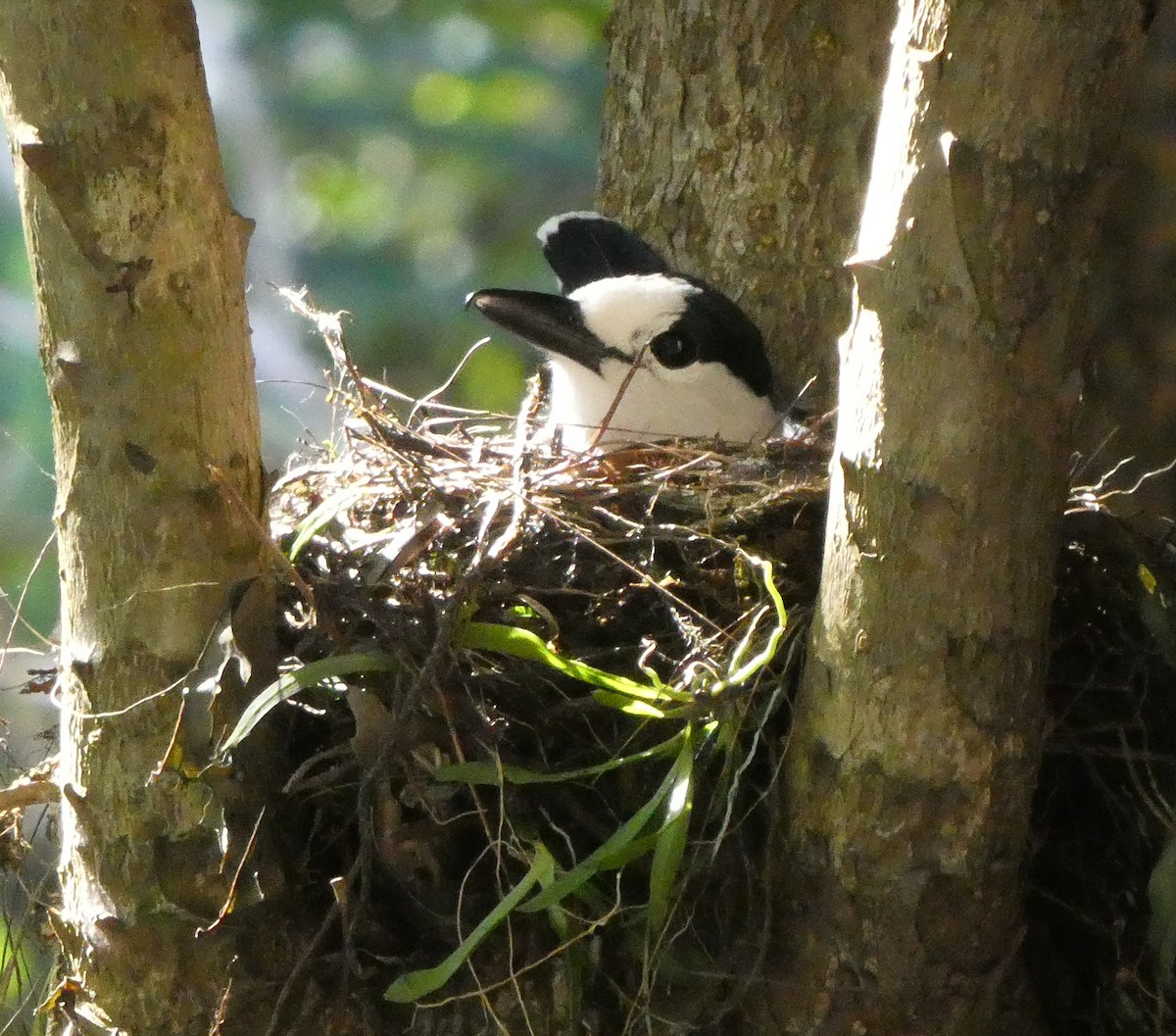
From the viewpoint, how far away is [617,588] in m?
1.44

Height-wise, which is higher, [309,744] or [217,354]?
[217,354]

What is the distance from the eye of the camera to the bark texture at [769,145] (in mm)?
1944

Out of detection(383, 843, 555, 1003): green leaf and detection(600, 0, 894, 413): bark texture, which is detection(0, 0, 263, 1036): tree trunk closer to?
detection(383, 843, 555, 1003): green leaf

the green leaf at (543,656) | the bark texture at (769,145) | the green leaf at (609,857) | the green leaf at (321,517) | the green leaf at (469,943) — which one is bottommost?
the green leaf at (469,943)

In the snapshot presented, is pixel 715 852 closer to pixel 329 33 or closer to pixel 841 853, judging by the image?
pixel 841 853

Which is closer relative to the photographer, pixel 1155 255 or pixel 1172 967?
pixel 1172 967

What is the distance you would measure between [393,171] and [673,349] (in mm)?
2648

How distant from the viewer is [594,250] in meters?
2.00

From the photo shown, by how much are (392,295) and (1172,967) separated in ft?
10.1

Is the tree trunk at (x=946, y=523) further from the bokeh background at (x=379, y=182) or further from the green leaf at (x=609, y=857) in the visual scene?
the bokeh background at (x=379, y=182)

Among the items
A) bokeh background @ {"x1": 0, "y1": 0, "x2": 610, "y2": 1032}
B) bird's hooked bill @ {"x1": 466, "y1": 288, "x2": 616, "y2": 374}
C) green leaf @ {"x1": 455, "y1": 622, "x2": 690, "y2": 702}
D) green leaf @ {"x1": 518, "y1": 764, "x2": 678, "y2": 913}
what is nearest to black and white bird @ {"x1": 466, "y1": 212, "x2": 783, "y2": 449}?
bird's hooked bill @ {"x1": 466, "y1": 288, "x2": 616, "y2": 374}

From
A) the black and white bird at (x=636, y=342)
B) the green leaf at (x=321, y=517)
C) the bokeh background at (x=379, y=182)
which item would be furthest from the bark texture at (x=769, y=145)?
the bokeh background at (x=379, y=182)

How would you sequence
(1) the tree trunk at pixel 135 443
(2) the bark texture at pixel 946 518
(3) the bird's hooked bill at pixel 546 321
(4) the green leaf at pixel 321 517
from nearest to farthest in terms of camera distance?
(2) the bark texture at pixel 946 518
(1) the tree trunk at pixel 135 443
(4) the green leaf at pixel 321 517
(3) the bird's hooked bill at pixel 546 321

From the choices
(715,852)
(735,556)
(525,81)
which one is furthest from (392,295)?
(715,852)
